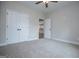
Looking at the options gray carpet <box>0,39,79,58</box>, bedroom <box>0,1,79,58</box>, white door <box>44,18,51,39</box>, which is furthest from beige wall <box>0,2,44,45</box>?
gray carpet <box>0,39,79,58</box>

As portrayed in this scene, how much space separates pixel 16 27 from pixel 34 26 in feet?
6.22

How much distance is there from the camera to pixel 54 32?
6.79 metres

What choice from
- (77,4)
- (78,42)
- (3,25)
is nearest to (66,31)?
(78,42)

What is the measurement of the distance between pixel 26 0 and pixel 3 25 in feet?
6.65

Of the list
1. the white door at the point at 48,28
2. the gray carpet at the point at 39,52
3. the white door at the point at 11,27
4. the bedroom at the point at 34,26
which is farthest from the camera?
the white door at the point at 48,28

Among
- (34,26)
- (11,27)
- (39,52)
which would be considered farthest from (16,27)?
(39,52)

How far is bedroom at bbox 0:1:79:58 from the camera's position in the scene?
434cm

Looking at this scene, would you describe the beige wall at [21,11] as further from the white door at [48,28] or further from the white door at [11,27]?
the white door at [48,28]

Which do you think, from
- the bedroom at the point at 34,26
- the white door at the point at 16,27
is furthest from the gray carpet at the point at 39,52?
the white door at the point at 16,27

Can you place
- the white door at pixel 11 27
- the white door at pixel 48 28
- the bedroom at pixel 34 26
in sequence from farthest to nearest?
the white door at pixel 48 28 → the white door at pixel 11 27 → the bedroom at pixel 34 26

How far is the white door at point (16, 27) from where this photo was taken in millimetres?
4709

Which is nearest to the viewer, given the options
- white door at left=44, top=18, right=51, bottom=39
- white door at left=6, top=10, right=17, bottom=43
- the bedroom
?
the bedroom

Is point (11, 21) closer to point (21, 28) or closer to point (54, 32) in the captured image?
point (21, 28)

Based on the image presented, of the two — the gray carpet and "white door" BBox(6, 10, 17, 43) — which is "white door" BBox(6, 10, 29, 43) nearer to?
"white door" BBox(6, 10, 17, 43)
